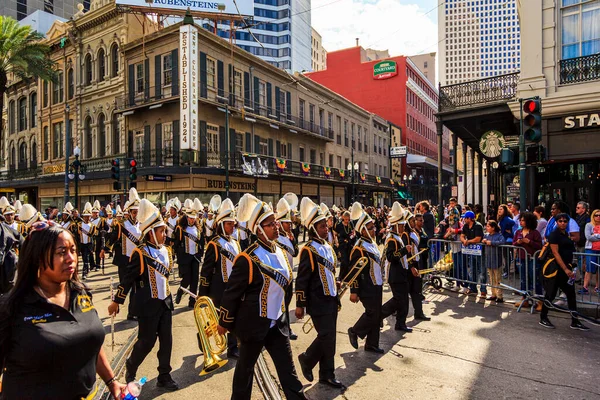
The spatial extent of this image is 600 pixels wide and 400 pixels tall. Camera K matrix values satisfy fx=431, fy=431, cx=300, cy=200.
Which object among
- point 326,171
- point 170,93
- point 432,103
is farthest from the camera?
point 432,103

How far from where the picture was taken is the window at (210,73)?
2784 centimetres

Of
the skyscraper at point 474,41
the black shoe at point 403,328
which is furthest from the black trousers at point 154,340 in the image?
the skyscraper at point 474,41

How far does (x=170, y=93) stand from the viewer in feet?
89.2

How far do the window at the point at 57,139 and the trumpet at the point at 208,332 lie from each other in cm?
3500

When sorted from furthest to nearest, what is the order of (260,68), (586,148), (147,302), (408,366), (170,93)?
(260,68)
(170,93)
(586,148)
(408,366)
(147,302)

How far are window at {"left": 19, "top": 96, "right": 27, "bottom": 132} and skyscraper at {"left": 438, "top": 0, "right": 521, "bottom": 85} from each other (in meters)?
140

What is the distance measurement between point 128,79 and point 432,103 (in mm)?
56448

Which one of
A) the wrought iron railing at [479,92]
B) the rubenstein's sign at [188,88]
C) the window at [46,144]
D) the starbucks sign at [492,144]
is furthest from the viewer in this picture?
the window at [46,144]

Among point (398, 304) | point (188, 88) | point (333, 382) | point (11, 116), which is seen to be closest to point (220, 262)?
point (333, 382)

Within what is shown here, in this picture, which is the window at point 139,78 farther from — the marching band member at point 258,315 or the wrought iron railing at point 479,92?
the marching band member at point 258,315

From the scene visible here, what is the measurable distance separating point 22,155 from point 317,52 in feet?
252

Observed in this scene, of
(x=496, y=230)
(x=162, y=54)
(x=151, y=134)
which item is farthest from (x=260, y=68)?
(x=496, y=230)

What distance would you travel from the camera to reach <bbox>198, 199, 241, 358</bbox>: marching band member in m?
6.30

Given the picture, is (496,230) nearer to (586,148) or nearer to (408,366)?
(408,366)
